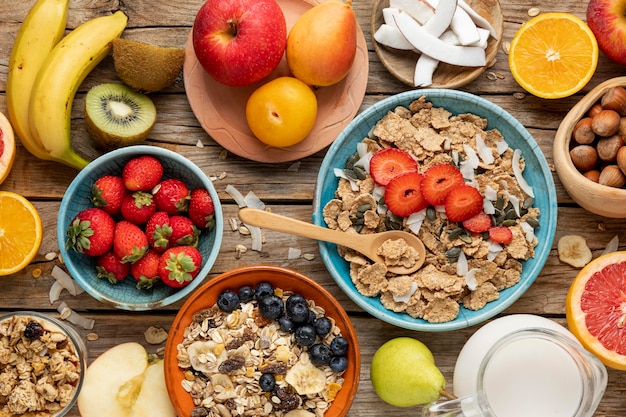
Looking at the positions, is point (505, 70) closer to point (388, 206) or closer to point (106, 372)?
point (388, 206)

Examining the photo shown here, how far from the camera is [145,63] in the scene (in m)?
1.53

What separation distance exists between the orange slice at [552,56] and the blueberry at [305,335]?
694mm

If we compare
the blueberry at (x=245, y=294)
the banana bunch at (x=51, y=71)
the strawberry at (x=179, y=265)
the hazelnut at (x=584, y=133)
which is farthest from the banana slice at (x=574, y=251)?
the banana bunch at (x=51, y=71)

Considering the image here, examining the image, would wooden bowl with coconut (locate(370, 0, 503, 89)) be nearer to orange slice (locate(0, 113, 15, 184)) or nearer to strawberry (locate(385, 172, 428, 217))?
strawberry (locate(385, 172, 428, 217))

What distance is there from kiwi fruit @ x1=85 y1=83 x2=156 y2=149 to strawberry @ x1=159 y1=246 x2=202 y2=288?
268mm

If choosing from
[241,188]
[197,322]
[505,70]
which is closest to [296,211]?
[241,188]

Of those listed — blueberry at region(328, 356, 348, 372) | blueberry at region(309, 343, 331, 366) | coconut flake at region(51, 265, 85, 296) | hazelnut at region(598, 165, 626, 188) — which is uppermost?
hazelnut at region(598, 165, 626, 188)

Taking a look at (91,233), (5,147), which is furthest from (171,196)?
(5,147)

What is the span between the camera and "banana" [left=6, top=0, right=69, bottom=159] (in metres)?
1.59

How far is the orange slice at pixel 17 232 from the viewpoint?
1.57 meters

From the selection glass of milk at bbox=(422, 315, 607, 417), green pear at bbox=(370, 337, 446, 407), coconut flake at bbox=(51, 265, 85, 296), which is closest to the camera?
glass of milk at bbox=(422, 315, 607, 417)

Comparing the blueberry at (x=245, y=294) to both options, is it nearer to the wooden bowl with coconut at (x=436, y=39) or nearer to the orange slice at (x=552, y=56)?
the wooden bowl with coconut at (x=436, y=39)

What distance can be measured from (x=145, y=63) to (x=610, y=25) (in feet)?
3.22

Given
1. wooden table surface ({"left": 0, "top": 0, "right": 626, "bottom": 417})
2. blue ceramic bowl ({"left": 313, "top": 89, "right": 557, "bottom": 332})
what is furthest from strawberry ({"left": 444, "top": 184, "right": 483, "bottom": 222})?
wooden table surface ({"left": 0, "top": 0, "right": 626, "bottom": 417})
